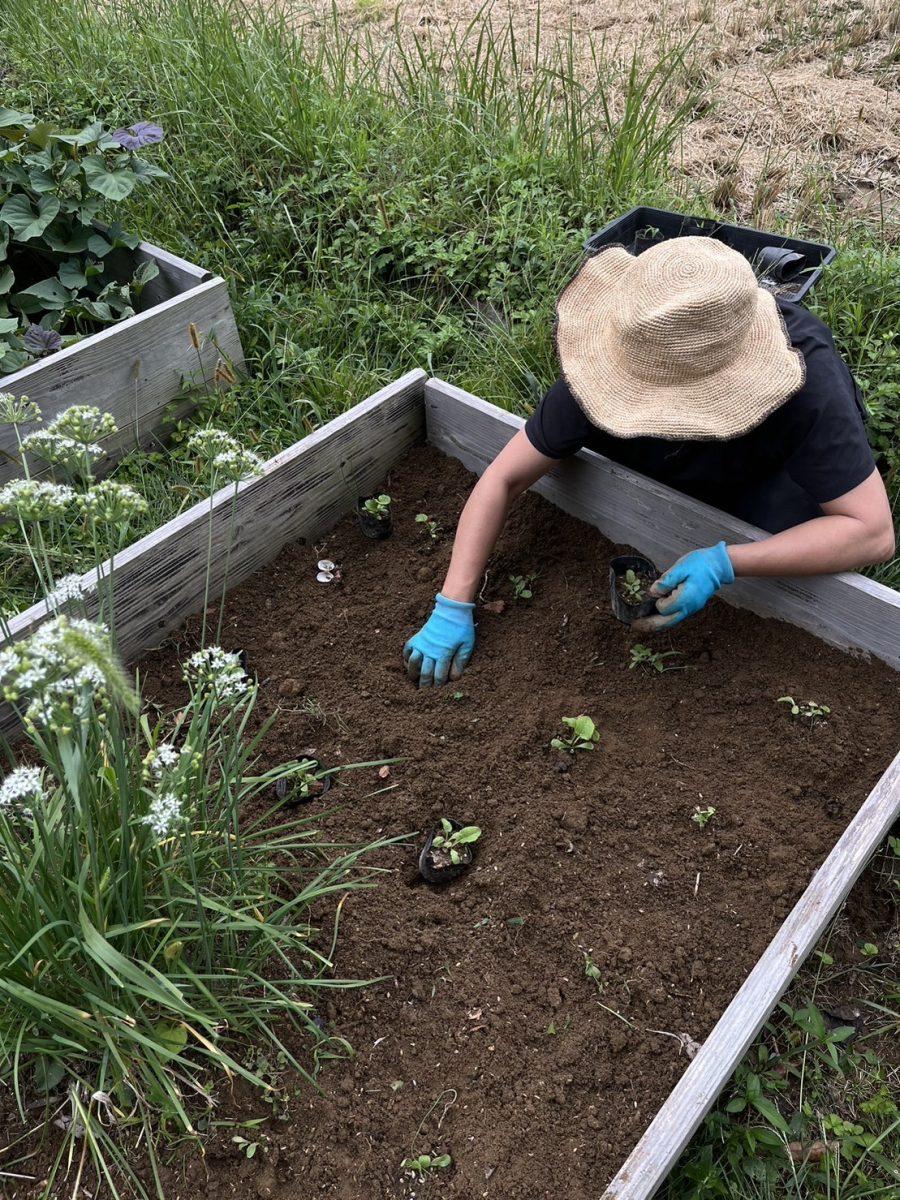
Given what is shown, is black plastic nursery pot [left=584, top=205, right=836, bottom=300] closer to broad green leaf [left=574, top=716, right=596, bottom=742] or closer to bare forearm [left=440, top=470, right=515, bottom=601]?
bare forearm [left=440, top=470, right=515, bottom=601]

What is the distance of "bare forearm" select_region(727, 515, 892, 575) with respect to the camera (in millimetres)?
2035

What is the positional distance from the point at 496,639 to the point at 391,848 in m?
0.66

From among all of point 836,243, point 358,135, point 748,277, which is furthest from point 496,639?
point 358,135

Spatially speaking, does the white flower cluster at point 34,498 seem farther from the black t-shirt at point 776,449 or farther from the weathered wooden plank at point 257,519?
the black t-shirt at point 776,449

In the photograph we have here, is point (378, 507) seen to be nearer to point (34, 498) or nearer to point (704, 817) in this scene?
point (704, 817)

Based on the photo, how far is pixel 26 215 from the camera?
3.06 meters

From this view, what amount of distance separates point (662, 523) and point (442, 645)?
65cm

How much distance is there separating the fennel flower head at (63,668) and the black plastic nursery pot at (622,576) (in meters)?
1.37

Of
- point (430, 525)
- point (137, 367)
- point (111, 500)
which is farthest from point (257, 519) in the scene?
point (111, 500)

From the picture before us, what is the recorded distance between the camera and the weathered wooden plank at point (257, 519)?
221 centimetres

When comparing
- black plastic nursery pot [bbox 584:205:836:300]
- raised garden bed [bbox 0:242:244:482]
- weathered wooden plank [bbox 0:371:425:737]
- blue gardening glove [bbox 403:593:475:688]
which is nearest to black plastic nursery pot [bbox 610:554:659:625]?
blue gardening glove [bbox 403:593:475:688]

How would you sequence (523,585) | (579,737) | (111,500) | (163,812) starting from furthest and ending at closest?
(523,585) < (579,737) < (111,500) < (163,812)

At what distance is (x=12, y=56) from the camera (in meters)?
4.70

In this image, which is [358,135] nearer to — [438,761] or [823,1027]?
[438,761]
